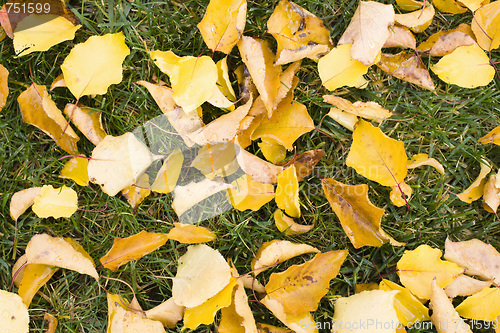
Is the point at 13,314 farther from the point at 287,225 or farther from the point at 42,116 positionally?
the point at 287,225

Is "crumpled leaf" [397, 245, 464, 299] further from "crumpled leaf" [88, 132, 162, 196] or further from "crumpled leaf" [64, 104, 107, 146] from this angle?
"crumpled leaf" [64, 104, 107, 146]

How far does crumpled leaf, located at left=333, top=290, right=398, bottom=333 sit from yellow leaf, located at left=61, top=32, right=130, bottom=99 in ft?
3.26

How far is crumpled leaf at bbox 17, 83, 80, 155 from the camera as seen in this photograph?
1260 millimetres

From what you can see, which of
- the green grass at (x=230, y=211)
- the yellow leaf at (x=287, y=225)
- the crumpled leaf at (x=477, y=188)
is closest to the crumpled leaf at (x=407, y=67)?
the green grass at (x=230, y=211)

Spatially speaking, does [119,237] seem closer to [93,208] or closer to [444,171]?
[93,208]

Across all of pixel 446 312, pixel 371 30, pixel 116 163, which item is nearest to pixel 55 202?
pixel 116 163

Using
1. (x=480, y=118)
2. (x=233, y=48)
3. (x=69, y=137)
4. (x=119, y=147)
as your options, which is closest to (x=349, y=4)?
(x=233, y=48)

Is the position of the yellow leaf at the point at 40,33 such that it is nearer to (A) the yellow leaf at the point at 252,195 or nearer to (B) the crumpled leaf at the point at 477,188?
(A) the yellow leaf at the point at 252,195

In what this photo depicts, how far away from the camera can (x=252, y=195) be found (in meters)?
1.23

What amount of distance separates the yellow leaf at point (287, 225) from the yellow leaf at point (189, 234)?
0.71 feet

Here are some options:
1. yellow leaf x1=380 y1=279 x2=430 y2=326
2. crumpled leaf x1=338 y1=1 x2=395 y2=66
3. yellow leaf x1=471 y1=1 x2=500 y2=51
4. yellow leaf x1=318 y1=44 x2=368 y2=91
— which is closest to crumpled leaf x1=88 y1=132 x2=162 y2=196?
yellow leaf x1=318 y1=44 x2=368 y2=91

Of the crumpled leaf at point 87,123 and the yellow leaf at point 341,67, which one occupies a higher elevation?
the yellow leaf at point 341,67

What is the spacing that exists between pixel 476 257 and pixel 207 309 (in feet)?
2.85

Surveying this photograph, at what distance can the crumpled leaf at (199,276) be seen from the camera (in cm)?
115
